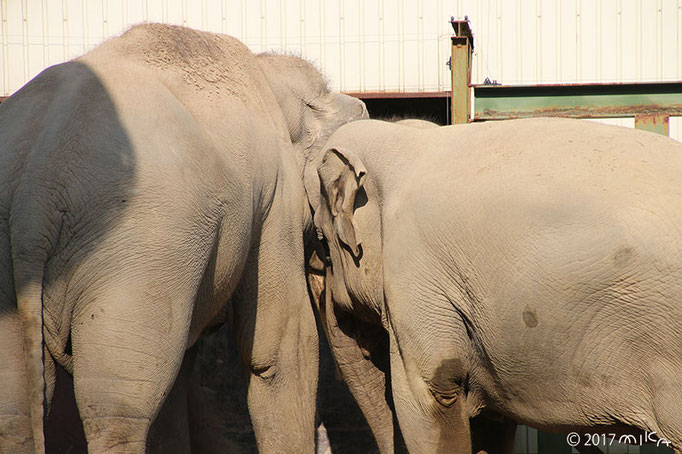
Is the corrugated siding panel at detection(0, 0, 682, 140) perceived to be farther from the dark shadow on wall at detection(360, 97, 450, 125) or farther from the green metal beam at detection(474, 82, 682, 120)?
the green metal beam at detection(474, 82, 682, 120)

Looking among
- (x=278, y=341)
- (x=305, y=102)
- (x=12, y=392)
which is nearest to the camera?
(x=12, y=392)

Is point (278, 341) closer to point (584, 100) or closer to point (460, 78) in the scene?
point (460, 78)

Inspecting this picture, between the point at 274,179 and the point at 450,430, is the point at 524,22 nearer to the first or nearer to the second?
the point at 274,179

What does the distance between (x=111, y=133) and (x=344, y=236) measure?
1252 mm

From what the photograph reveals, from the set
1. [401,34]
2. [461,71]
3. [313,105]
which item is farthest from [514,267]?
[401,34]

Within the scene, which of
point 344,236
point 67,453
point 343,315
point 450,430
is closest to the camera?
point 450,430

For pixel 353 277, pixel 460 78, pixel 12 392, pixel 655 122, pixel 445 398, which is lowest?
pixel 445 398

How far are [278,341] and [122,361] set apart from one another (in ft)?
4.24

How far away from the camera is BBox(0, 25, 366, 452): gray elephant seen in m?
2.52

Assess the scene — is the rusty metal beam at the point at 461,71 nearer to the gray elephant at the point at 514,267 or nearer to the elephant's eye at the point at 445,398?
the gray elephant at the point at 514,267

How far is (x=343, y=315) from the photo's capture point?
4.04 meters

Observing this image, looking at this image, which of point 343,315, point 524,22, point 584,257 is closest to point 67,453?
point 343,315

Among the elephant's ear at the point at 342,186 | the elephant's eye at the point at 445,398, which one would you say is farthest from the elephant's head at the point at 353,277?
the elephant's eye at the point at 445,398

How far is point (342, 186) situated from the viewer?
3.65 meters
